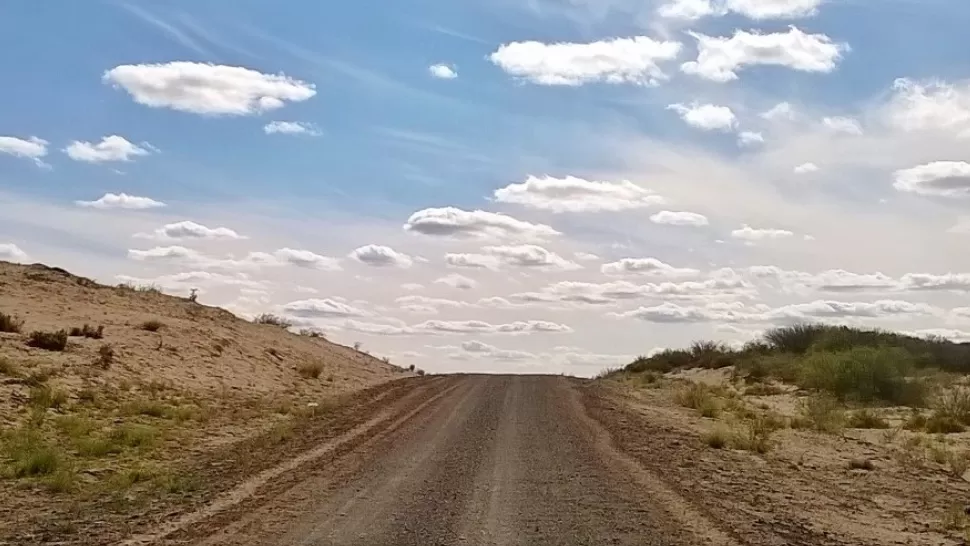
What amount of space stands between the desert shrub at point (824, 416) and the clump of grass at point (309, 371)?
1905 cm

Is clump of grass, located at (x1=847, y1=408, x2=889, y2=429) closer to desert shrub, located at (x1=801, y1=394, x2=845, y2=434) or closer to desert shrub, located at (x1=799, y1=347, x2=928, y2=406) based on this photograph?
desert shrub, located at (x1=801, y1=394, x2=845, y2=434)

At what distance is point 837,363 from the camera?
115 feet

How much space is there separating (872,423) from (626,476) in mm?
12621

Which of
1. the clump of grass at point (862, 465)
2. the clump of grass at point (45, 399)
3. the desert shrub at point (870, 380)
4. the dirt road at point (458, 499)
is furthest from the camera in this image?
the desert shrub at point (870, 380)

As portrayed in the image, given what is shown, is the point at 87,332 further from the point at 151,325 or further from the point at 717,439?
the point at 717,439

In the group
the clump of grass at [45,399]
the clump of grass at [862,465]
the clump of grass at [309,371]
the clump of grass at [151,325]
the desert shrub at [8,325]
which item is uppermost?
the clump of grass at [151,325]

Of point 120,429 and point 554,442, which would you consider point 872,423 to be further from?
point 120,429

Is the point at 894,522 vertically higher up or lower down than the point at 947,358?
lower down

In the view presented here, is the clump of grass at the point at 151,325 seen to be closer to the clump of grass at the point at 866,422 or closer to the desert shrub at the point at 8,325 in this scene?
the desert shrub at the point at 8,325

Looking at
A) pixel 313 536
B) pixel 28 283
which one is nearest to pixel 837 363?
pixel 313 536

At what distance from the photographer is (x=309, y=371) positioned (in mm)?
40375

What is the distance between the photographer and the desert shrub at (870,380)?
33031mm

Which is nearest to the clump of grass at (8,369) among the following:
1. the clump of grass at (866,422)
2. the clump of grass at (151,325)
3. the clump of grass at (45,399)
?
the clump of grass at (45,399)

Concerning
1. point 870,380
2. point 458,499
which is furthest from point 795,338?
point 458,499
